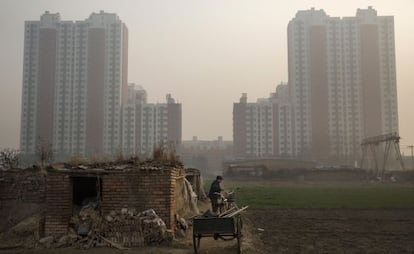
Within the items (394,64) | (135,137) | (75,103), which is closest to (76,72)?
(75,103)

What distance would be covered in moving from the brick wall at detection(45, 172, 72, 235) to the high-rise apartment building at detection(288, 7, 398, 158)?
296ft

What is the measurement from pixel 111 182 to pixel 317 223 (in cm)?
921

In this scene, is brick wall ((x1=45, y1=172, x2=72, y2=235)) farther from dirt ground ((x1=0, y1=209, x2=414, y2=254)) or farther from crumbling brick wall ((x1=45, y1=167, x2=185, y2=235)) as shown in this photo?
dirt ground ((x1=0, y1=209, x2=414, y2=254))

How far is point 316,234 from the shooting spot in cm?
1462

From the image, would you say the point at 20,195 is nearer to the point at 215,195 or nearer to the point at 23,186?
the point at 23,186

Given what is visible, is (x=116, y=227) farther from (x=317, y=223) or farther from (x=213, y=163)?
(x=213, y=163)

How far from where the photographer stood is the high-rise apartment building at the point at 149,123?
97000 millimetres

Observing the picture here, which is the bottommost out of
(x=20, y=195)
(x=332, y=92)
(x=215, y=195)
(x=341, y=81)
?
(x=215, y=195)

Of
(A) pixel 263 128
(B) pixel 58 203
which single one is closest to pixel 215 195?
(B) pixel 58 203

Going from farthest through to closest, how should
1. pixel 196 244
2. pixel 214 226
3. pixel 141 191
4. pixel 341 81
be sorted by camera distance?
pixel 341 81 < pixel 141 191 < pixel 196 244 < pixel 214 226

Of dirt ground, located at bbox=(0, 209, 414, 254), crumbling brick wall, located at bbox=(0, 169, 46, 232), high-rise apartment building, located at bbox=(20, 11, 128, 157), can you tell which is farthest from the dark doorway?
high-rise apartment building, located at bbox=(20, 11, 128, 157)

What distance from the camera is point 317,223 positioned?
58.1 feet

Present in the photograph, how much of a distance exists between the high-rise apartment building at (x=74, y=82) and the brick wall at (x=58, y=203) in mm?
78161

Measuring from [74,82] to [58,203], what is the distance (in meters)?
83.9
